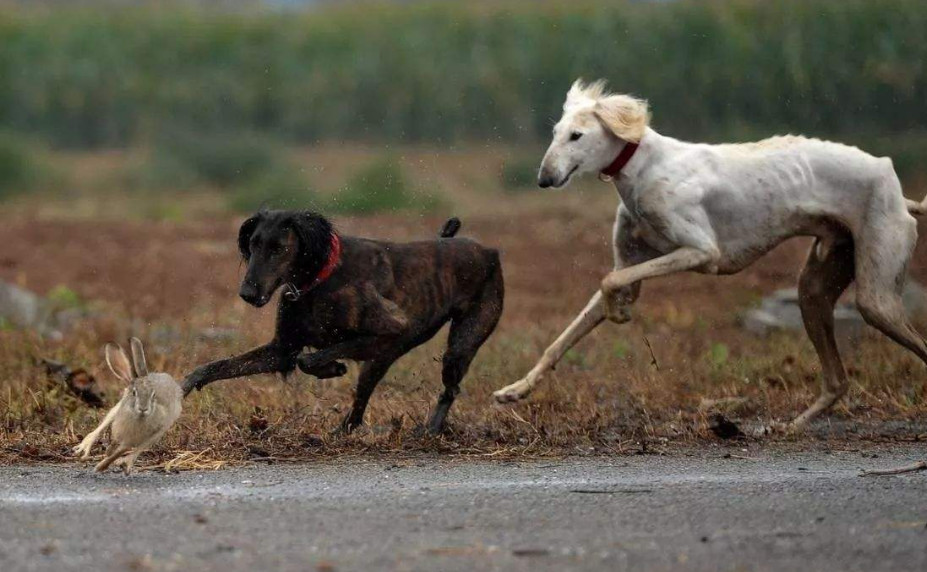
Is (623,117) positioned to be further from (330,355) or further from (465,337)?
(330,355)

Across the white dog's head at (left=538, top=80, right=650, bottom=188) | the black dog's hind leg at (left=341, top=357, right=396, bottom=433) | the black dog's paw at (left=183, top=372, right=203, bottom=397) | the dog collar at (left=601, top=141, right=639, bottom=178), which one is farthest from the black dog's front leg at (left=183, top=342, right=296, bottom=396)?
the dog collar at (left=601, top=141, right=639, bottom=178)

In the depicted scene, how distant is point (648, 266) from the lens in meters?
9.63

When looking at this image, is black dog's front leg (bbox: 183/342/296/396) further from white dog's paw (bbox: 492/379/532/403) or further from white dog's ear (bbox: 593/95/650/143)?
white dog's ear (bbox: 593/95/650/143)

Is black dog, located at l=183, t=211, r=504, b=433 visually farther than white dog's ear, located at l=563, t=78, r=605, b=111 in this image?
No

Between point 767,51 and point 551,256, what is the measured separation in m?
4.81

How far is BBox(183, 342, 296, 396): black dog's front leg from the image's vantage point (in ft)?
29.7

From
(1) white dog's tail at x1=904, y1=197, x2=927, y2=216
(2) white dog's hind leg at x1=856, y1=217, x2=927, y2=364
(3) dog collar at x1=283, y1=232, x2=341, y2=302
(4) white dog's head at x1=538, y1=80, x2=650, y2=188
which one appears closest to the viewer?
(3) dog collar at x1=283, y1=232, x2=341, y2=302

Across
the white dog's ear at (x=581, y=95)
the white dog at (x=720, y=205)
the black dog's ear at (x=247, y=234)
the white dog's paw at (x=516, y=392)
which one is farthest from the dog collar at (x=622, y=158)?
the black dog's ear at (x=247, y=234)

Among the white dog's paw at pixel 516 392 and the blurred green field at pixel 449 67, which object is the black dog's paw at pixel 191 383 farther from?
the blurred green field at pixel 449 67

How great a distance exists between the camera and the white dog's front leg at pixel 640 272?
9594mm

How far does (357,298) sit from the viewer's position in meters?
9.38

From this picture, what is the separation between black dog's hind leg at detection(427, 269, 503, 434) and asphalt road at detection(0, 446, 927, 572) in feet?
3.02

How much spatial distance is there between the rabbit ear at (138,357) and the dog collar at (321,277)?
1.29 m

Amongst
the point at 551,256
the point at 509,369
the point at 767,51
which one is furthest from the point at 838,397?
the point at 767,51
